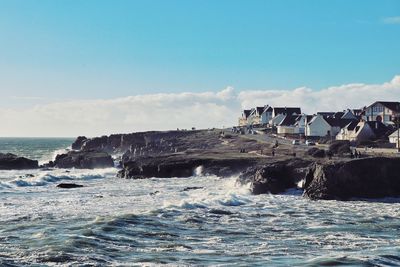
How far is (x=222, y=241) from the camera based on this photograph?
85.3 feet

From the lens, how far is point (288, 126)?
125m

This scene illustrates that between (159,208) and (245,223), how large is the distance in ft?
22.1

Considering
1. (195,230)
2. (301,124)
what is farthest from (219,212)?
(301,124)

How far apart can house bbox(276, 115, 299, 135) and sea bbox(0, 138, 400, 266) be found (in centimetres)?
7710

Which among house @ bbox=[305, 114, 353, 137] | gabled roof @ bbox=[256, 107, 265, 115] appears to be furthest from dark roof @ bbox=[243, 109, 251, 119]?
house @ bbox=[305, 114, 353, 137]

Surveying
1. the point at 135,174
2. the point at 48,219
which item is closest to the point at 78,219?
the point at 48,219

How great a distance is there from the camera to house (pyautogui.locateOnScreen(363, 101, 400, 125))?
11025 cm

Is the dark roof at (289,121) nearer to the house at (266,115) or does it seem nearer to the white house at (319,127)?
the white house at (319,127)

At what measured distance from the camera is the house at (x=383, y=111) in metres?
110

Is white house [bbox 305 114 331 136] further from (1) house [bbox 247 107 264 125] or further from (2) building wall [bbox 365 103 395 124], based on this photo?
(1) house [bbox 247 107 264 125]

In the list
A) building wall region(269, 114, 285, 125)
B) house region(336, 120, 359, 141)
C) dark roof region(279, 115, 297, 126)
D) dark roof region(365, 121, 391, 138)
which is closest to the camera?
A: dark roof region(365, 121, 391, 138)

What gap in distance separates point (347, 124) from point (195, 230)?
274ft

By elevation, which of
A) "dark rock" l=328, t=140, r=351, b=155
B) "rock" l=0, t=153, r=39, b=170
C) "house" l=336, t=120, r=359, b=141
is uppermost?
"house" l=336, t=120, r=359, b=141

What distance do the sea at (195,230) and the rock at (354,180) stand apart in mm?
1509
